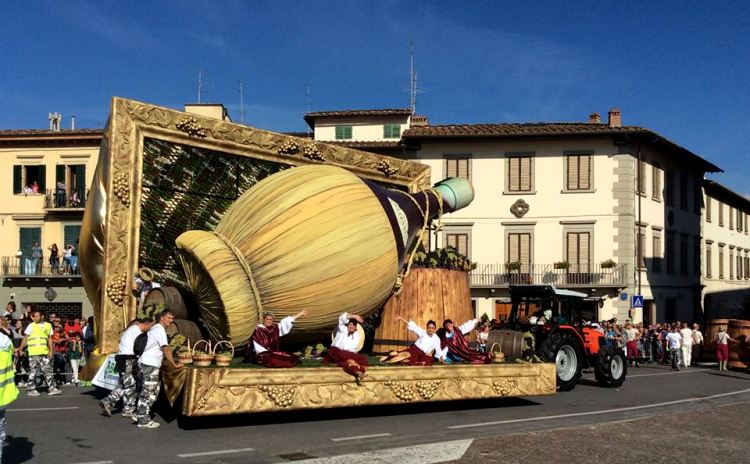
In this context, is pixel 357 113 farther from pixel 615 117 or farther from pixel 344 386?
pixel 344 386

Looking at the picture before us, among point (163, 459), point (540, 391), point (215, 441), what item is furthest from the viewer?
point (540, 391)

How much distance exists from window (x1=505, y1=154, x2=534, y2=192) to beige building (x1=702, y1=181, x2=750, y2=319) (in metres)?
14.3

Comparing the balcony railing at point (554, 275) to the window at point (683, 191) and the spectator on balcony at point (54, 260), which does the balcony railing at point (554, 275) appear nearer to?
the window at point (683, 191)

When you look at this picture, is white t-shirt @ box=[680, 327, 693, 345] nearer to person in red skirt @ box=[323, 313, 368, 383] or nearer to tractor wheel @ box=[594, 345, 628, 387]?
tractor wheel @ box=[594, 345, 628, 387]

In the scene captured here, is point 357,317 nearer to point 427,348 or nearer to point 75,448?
point 427,348

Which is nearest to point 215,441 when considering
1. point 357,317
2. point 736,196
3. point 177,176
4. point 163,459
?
point 163,459

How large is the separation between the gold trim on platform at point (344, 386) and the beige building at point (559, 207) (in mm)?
24560

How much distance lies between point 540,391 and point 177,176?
7.35 m

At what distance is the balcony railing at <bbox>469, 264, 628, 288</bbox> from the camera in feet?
123

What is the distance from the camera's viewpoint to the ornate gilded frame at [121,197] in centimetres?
1308

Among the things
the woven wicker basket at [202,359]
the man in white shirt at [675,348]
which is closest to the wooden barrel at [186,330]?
the woven wicker basket at [202,359]

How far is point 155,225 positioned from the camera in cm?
1366

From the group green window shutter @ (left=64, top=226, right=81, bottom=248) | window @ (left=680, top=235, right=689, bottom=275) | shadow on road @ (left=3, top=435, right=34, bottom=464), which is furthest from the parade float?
window @ (left=680, top=235, right=689, bottom=275)

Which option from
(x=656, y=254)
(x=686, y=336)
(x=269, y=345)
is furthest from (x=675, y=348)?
(x=269, y=345)
